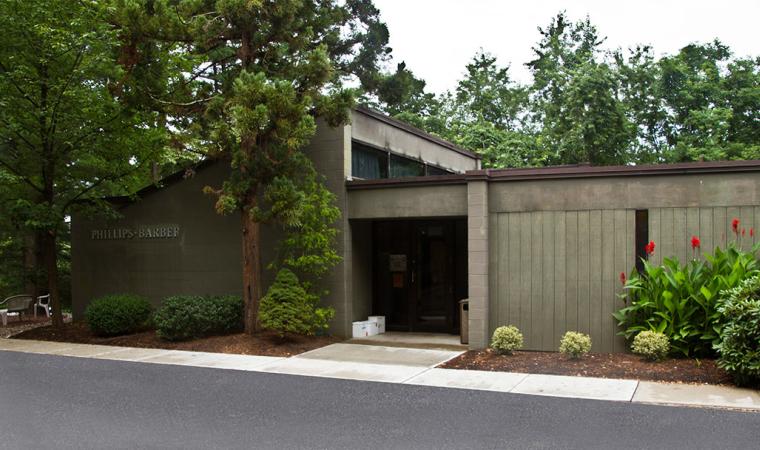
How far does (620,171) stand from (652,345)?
117 inches

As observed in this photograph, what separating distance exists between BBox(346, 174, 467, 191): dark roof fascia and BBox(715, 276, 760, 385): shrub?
16.2ft

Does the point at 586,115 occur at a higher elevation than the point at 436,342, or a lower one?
higher

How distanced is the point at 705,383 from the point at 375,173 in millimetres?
8215

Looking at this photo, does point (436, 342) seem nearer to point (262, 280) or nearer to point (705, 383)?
point (262, 280)

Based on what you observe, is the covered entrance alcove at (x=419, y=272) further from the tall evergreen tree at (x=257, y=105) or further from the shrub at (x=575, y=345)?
the shrub at (x=575, y=345)

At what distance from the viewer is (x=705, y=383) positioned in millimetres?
8461

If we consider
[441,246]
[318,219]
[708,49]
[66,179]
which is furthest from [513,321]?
[708,49]

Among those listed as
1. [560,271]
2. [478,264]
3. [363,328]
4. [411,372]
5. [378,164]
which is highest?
[378,164]

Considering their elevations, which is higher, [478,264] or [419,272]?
[478,264]

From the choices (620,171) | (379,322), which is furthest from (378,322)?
(620,171)

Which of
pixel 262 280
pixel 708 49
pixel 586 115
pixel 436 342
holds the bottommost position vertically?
pixel 436 342

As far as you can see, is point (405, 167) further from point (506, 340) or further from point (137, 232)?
point (506, 340)

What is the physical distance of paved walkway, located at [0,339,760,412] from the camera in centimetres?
789

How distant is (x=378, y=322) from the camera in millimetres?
13844
